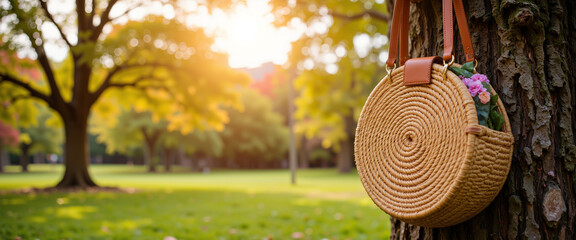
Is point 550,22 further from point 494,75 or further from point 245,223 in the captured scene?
point 245,223

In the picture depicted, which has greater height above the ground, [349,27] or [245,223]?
[349,27]

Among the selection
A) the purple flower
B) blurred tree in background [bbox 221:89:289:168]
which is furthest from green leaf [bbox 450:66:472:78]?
blurred tree in background [bbox 221:89:289:168]

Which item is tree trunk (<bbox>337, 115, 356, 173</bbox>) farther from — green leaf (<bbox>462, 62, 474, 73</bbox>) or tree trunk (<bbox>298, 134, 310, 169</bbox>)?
green leaf (<bbox>462, 62, 474, 73</bbox>)

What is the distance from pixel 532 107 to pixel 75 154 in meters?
13.3

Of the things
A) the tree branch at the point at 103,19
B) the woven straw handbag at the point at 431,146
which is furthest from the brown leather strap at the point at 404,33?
the tree branch at the point at 103,19

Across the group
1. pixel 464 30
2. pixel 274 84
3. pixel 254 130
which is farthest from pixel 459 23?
pixel 254 130

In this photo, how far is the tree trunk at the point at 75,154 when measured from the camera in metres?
12.6

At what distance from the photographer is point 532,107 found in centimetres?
171

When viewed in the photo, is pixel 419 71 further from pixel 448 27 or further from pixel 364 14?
pixel 364 14

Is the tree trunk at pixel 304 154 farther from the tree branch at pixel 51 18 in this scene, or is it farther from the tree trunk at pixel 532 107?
the tree trunk at pixel 532 107

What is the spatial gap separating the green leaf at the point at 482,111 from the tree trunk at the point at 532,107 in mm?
251

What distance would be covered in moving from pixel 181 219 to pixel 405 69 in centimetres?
482

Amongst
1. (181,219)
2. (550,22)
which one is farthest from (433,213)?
(181,219)

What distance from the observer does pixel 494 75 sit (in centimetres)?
179
